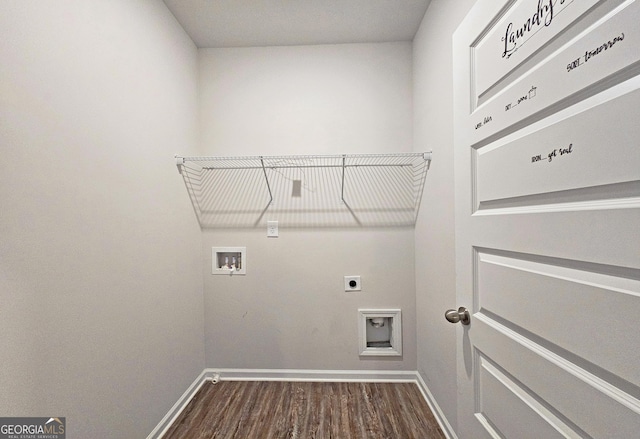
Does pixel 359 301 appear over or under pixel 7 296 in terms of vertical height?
under

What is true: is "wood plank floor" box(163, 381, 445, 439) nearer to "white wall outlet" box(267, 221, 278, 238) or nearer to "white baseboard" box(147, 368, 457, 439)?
"white baseboard" box(147, 368, 457, 439)

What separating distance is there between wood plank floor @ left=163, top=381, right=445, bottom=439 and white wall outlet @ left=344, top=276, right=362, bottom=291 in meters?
0.69

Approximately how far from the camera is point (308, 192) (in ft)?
6.64

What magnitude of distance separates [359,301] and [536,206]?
5.03 ft

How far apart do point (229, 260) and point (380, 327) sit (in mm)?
1286

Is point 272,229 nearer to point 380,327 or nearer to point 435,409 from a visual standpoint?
point 380,327

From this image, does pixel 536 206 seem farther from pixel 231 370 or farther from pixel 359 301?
pixel 231 370

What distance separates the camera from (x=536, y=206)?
25.7 inches

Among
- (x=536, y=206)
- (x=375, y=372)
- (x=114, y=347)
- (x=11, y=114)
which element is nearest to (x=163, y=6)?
(x=11, y=114)

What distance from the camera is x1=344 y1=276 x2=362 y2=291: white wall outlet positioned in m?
2.01

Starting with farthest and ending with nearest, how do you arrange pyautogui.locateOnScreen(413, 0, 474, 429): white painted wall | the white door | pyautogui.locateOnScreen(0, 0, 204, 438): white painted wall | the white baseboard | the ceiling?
the white baseboard
the ceiling
pyautogui.locateOnScreen(413, 0, 474, 429): white painted wall
pyautogui.locateOnScreen(0, 0, 204, 438): white painted wall
the white door

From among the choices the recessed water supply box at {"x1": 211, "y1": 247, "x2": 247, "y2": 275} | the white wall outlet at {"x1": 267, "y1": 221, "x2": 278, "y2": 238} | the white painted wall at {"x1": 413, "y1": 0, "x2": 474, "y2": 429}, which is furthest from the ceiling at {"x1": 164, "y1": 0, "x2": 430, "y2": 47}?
the recessed water supply box at {"x1": 211, "y1": 247, "x2": 247, "y2": 275}

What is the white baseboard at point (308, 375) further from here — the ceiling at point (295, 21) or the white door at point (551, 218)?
the ceiling at point (295, 21)

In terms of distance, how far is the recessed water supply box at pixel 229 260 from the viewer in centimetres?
204
